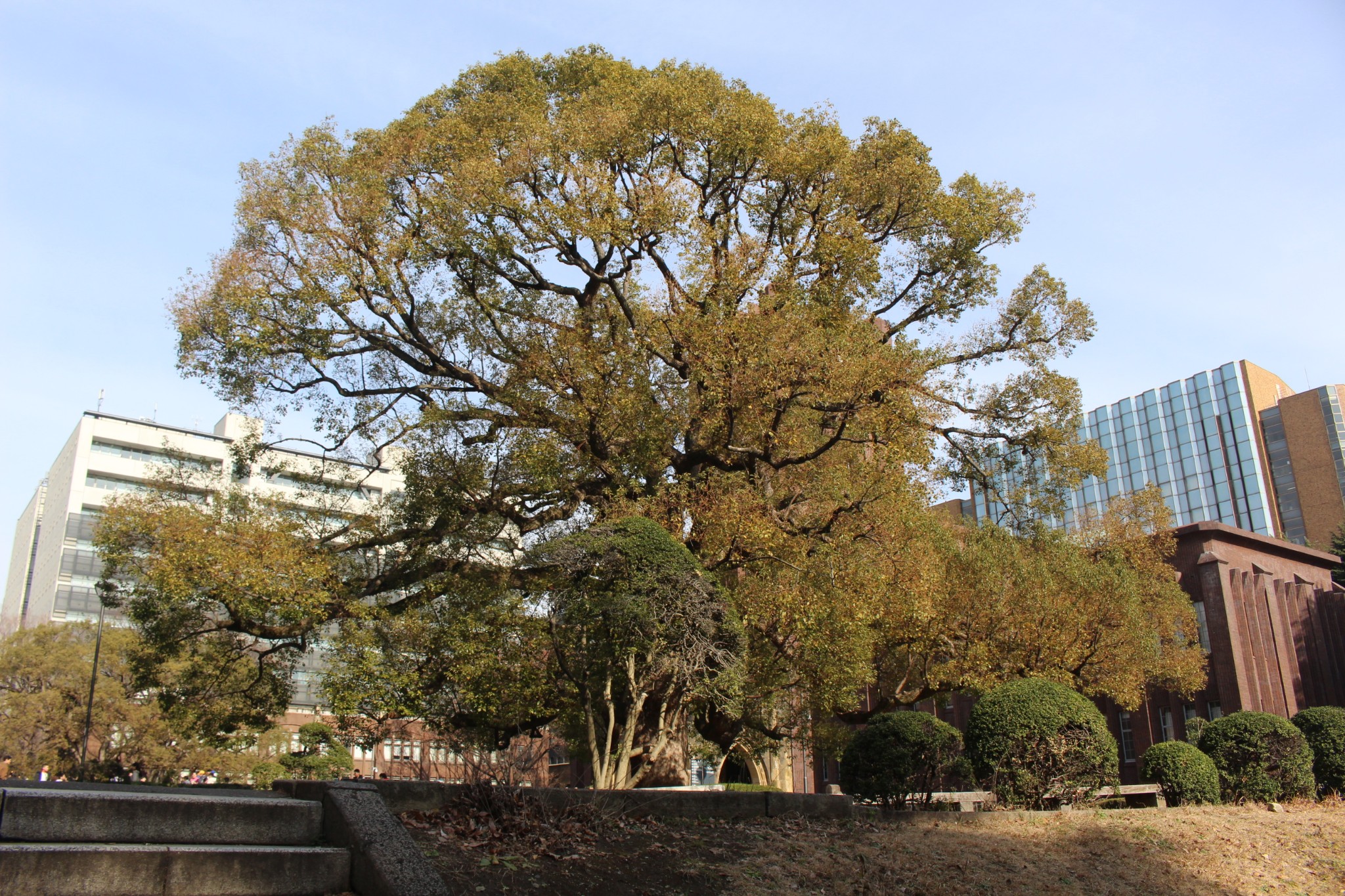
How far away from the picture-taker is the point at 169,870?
4.87 metres

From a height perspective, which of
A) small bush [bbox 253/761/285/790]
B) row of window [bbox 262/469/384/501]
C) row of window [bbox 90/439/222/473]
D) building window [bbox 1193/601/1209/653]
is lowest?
small bush [bbox 253/761/285/790]

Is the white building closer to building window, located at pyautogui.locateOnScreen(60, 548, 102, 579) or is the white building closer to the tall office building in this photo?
→ building window, located at pyautogui.locateOnScreen(60, 548, 102, 579)

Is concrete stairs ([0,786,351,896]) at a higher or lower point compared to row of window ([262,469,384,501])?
lower

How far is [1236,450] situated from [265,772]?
71967 mm

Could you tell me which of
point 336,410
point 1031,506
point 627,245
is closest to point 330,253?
point 336,410

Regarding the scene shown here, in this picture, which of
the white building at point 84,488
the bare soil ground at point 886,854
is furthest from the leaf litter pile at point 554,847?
the white building at point 84,488

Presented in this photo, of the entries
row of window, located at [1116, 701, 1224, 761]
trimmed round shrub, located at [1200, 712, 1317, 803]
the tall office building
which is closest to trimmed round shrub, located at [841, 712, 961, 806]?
trimmed round shrub, located at [1200, 712, 1317, 803]

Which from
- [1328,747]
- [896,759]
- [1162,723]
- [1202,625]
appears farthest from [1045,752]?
[1162,723]

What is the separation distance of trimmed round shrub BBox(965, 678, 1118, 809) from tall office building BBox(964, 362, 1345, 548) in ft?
176

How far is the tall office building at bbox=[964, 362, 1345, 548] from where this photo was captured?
68000 millimetres

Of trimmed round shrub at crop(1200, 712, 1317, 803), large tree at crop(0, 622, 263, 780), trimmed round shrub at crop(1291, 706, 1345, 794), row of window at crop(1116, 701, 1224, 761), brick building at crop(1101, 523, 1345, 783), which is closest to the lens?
trimmed round shrub at crop(1200, 712, 1317, 803)

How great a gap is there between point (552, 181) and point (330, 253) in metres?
3.74

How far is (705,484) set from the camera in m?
13.7

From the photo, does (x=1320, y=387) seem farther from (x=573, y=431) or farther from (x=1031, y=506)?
(x=573, y=431)
